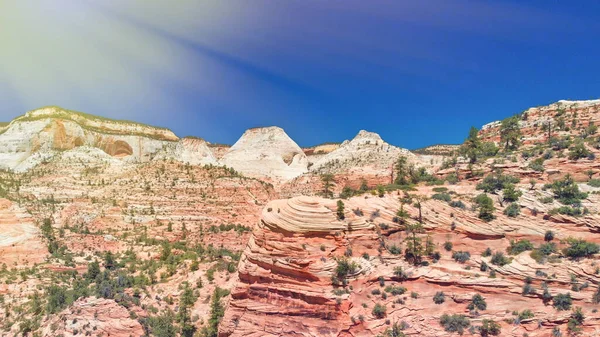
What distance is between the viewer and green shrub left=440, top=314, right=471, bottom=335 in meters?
17.5

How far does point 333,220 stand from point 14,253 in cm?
2439

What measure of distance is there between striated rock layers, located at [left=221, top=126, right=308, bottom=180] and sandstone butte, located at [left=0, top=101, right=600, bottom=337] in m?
24.7

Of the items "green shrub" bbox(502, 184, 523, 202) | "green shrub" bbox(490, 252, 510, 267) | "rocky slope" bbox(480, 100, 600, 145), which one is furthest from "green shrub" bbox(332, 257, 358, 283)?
"rocky slope" bbox(480, 100, 600, 145)

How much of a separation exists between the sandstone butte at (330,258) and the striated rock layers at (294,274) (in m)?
0.07

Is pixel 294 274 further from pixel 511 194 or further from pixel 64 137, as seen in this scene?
pixel 64 137

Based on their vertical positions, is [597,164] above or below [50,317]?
above

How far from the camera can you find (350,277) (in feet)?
67.8

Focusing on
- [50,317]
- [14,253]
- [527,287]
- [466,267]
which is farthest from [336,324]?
[14,253]

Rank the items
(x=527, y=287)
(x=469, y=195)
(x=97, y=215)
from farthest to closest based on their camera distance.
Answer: (x=97, y=215), (x=469, y=195), (x=527, y=287)

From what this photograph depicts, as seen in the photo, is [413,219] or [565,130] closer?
[413,219]

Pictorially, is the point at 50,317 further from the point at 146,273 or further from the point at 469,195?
the point at 469,195

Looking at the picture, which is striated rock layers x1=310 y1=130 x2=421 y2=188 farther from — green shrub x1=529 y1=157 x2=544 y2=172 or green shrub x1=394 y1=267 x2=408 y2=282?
green shrub x1=394 y1=267 x2=408 y2=282

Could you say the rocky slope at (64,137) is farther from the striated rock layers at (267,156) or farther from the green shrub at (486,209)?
the green shrub at (486,209)

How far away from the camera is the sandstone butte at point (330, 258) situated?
61.2 ft
